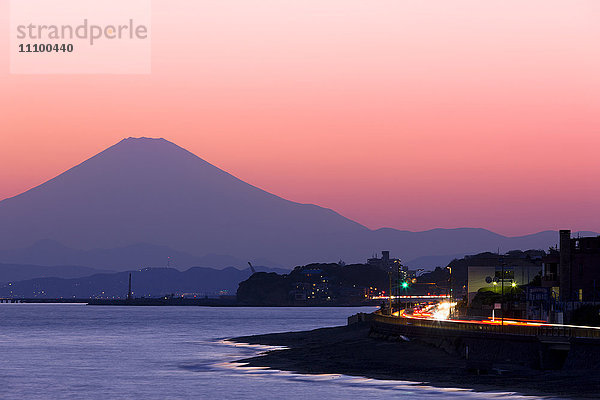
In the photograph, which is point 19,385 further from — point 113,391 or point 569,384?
point 569,384

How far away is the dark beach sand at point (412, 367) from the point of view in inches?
2958

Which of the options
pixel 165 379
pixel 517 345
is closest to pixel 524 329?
pixel 517 345

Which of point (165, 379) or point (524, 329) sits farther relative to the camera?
point (165, 379)

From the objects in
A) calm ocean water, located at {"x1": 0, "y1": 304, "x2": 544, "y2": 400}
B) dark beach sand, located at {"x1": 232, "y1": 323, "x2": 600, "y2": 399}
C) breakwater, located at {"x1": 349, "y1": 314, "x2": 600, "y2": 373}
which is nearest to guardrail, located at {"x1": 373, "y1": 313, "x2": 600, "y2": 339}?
breakwater, located at {"x1": 349, "y1": 314, "x2": 600, "y2": 373}

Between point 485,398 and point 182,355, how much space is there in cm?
6650

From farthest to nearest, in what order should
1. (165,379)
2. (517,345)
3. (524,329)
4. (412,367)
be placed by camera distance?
(165,379), (412,367), (524,329), (517,345)

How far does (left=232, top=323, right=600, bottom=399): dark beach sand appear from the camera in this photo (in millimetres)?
75125

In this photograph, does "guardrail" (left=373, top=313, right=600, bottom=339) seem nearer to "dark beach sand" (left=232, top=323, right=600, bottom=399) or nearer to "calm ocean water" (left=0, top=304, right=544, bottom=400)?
"dark beach sand" (left=232, top=323, right=600, bottom=399)

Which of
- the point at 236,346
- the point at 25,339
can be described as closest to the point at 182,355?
the point at 236,346

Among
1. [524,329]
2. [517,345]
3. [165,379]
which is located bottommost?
[165,379]

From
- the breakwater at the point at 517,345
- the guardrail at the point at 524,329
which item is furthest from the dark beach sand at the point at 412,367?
the guardrail at the point at 524,329

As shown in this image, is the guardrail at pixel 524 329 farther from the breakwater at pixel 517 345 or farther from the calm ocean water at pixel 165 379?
the calm ocean water at pixel 165 379

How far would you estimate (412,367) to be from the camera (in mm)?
93312

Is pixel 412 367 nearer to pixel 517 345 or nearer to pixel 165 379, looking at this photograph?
pixel 517 345
